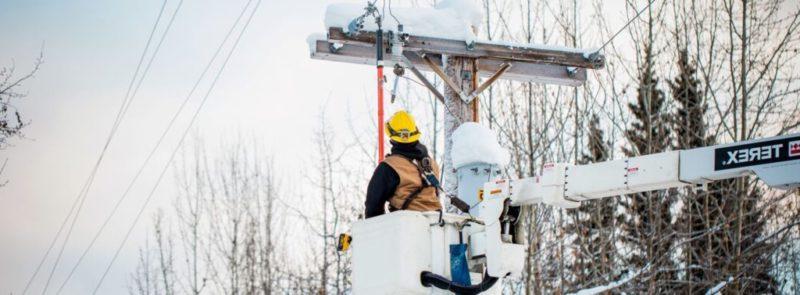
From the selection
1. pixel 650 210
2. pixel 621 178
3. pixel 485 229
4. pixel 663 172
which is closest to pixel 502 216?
pixel 485 229

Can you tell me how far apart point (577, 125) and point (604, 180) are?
39.0 feet

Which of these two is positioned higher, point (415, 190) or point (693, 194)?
point (693, 194)

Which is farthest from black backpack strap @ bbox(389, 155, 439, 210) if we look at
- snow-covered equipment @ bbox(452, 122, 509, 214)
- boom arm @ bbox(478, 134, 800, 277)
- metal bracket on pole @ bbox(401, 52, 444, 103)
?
metal bracket on pole @ bbox(401, 52, 444, 103)

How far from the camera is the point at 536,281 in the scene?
55.7 ft

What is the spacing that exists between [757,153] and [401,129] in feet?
8.18

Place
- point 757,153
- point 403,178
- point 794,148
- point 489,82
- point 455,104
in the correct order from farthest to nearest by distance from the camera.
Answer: point 489,82, point 455,104, point 403,178, point 757,153, point 794,148

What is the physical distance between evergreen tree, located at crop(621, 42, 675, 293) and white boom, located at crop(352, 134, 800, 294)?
869 cm

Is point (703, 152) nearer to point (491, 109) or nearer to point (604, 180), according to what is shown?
point (604, 180)

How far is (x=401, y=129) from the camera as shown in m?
7.18

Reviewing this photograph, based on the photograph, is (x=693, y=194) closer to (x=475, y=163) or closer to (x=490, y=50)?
(x=490, y=50)

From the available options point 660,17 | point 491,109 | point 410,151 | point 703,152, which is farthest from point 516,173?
point 703,152

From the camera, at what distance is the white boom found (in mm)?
6223

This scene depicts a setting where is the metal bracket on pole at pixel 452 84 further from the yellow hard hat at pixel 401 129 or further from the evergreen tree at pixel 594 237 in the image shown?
the evergreen tree at pixel 594 237

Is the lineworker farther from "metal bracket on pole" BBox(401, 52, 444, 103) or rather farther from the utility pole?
"metal bracket on pole" BBox(401, 52, 444, 103)
